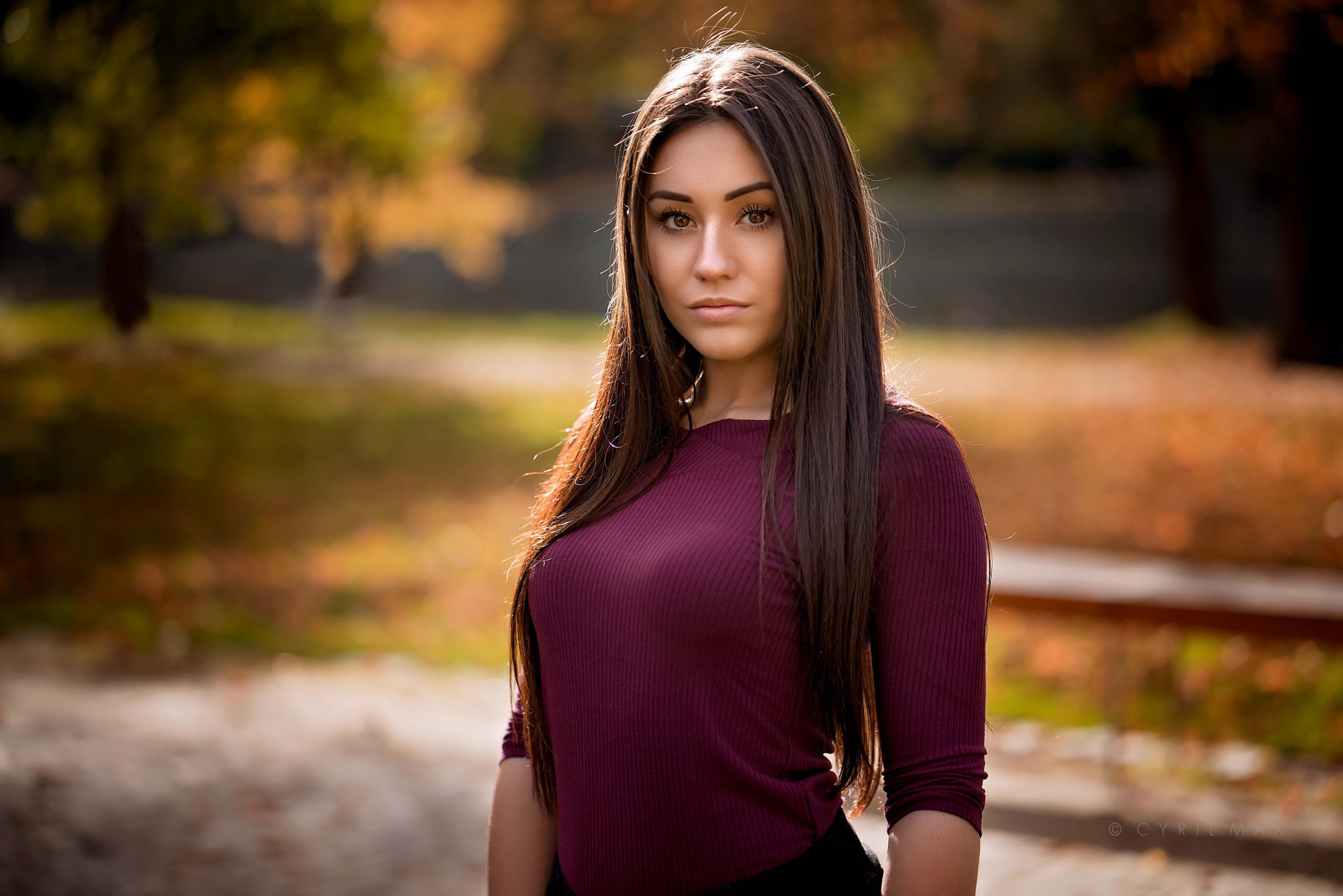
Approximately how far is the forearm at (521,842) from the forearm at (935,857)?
2.05ft

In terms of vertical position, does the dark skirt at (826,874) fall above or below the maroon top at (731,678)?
below

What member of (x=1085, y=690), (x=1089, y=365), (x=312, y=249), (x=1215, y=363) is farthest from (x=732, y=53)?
(x=312, y=249)

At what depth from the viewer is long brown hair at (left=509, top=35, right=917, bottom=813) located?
1.64 metres

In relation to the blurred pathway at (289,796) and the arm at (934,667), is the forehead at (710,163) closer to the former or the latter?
the arm at (934,667)

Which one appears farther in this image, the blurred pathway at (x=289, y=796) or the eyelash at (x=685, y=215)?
the blurred pathway at (x=289, y=796)

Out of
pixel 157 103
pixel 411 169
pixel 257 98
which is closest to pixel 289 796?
pixel 157 103

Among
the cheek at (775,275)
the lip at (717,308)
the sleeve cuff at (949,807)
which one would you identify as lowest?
the sleeve cuff at (949,807)

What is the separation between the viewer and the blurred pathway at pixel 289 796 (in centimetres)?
420

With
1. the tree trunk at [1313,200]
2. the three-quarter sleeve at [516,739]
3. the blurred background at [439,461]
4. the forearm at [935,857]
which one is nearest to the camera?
the forearm at [935,857]

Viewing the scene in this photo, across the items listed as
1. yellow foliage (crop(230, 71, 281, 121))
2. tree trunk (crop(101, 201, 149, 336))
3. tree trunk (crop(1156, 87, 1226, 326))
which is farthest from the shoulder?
tree trunk (crop(1156, 87, 1226, 326))

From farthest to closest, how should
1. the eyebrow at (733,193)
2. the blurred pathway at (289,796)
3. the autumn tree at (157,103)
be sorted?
the autumn tree at (157,103) < the blurred pathway at (289,796) < the eyebrow at (733,193)

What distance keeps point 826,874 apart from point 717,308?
0.85m

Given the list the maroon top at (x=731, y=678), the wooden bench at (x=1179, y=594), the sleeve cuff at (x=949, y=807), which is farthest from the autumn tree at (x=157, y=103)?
the sleeve cuff at (x=949, y=807)

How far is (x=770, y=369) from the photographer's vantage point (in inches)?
75.0
